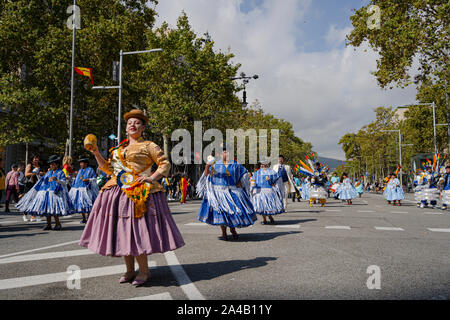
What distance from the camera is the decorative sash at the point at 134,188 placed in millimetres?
4262

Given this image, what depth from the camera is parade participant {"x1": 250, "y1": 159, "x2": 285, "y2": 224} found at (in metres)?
10.4

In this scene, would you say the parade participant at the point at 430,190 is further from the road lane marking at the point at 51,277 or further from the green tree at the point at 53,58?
the green tree at the point at 53,58

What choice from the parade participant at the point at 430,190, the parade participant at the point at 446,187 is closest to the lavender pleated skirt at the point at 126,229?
the parade participant at the point at 446,187

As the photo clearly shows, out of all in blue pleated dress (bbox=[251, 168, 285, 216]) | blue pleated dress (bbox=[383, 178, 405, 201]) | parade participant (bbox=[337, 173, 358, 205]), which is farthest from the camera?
parade participant (bbox=[337, 173, 358, 205])

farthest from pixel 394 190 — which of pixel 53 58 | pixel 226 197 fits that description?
pixel 53 58

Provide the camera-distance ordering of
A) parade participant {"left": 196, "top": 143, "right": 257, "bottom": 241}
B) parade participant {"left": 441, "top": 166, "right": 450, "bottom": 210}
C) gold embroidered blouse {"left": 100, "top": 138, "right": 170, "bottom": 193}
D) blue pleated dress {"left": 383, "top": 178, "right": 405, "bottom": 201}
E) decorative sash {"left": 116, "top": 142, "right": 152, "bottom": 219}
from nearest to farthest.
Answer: decorative sash {"left": 116, "top": 142, "right": 152, "bottom": 219}
gold embroidered blouse {"left": 100, "top": 138, "right": 170, "bottom": 193}
parade participant {"left": 196, "top": 143, "right": 257, "bottom": 241}
parade participant {"left": 441, "top": 166, "right": 450, "bottom": 210}
blue pleated dress {"left": 383, "top": 178, "right": 405, "bottom": 201}

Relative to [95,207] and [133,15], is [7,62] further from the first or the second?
[95,207]

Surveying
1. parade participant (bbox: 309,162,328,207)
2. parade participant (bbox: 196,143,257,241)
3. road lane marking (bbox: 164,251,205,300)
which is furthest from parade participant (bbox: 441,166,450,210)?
road lane marking (bbox: 164,251,205,300)

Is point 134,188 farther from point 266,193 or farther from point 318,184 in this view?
point 318,184

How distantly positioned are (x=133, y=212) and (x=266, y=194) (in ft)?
21.5

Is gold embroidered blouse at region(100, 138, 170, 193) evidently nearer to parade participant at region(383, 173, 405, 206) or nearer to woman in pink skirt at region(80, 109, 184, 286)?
woman in pink skirt at region(80, 109, 184, 286)

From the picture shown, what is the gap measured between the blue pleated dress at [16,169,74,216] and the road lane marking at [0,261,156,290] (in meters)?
5.20

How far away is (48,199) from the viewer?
9719 mm
